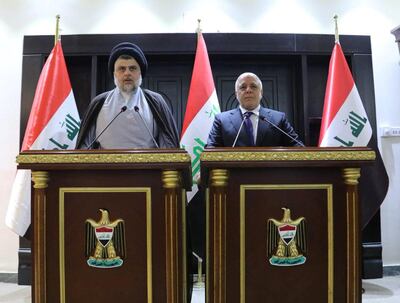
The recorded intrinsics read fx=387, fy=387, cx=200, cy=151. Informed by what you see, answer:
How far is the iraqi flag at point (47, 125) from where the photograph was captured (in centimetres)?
259

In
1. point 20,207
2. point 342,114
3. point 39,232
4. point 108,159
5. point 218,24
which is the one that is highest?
point 218,24

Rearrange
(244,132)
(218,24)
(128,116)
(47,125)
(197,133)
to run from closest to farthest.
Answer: (128,116) → (244,132) → (47,125) → (197,133) → (218,24)

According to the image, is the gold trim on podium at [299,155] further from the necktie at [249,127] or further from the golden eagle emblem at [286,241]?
the necktie at [249,127]

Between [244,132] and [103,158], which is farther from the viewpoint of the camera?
[244,132]

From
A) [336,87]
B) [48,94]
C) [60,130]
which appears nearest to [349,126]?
[336,87]

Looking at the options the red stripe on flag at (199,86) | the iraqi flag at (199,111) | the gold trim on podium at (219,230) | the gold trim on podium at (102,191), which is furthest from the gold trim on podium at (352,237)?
the red stripe on flag at (199,86)

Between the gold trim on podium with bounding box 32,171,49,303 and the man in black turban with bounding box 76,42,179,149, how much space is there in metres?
0.40

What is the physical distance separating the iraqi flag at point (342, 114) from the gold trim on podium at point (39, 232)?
1.99m

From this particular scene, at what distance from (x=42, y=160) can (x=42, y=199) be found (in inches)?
5.0

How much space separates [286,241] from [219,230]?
0.74 ft

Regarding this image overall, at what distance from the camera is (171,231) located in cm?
125

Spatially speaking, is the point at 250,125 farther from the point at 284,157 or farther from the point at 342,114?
the point at 342,114

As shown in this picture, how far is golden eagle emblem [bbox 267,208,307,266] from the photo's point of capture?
127cm

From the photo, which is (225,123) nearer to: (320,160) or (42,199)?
(320,160)
